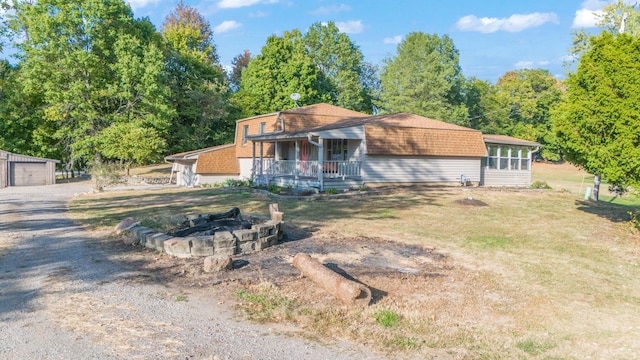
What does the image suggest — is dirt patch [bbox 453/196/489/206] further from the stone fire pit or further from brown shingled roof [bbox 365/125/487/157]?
the stone fire pit

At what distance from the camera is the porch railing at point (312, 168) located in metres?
21.0

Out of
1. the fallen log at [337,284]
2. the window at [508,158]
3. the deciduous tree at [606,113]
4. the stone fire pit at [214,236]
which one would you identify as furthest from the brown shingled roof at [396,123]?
the fallen log at [337,284]

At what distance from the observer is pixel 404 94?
148 feet

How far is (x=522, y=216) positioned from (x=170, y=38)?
38620mm

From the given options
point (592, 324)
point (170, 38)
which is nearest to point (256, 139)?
point (592, 324)

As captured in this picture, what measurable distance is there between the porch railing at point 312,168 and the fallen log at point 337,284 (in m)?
14.4

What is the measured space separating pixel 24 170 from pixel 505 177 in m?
33.1

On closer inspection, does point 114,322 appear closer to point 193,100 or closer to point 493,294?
point 493,294

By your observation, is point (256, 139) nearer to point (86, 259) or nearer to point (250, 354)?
point (86, 259)

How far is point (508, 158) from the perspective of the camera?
26.5m

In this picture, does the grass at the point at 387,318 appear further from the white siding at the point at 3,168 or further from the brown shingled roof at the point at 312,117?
the white siding at the point at 3,168

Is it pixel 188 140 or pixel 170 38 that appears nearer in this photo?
pixel 188 140

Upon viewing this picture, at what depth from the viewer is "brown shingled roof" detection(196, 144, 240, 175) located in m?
29.6

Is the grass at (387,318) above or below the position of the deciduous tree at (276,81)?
below
